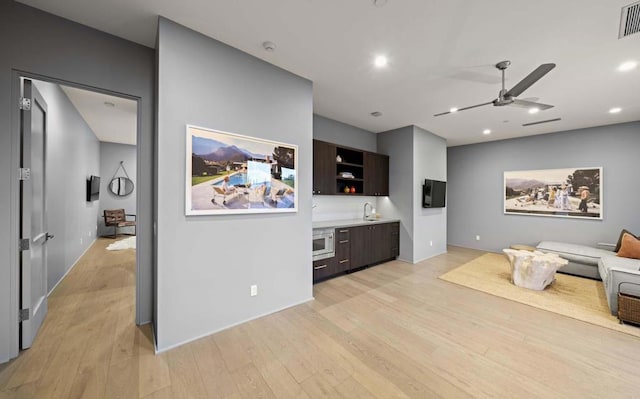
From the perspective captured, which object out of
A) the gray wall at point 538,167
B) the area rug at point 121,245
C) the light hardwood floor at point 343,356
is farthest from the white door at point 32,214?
the gray wall at point 538,167

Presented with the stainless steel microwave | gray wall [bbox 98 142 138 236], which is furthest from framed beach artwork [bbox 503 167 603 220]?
gray wall [bbox 98 142 138 236]

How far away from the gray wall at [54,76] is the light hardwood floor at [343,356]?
0.50 meters

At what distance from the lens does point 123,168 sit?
25.7 feet

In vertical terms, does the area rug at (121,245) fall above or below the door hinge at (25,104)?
below

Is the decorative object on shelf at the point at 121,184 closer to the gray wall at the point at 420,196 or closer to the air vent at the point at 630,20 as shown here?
the gray wall at the point at 420,196

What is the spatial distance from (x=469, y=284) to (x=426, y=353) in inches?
89.3

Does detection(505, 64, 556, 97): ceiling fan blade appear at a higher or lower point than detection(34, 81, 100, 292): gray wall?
higher

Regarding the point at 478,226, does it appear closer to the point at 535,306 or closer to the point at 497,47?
the point at 535,306

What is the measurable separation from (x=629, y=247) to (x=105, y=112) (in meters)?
9.93

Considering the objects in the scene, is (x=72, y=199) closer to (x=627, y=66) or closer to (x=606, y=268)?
(x=627, y=66)

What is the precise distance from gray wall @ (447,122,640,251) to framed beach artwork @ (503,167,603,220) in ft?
0.37

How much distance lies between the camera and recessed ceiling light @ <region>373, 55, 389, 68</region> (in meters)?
2.67

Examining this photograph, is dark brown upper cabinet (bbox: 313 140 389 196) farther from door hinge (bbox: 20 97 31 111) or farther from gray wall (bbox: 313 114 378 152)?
door hinge (bbox: 20 97 31 111)

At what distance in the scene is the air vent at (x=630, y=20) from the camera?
1900 mm
